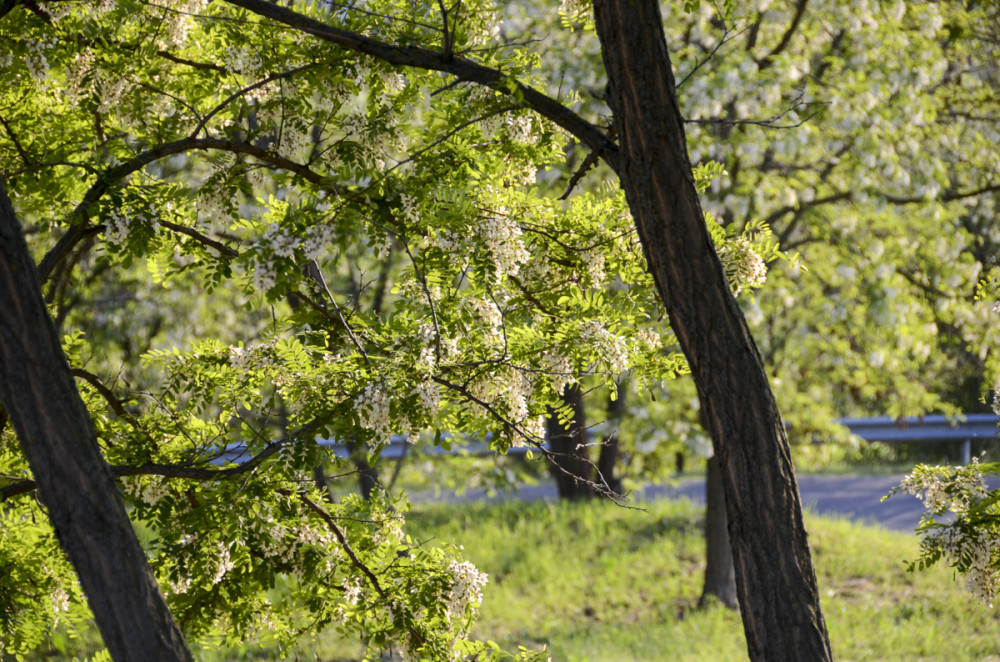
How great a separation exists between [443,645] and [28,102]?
3.67 metres

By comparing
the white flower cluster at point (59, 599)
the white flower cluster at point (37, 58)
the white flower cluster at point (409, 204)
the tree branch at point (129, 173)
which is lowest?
the white flower cluster at point (59, 599)

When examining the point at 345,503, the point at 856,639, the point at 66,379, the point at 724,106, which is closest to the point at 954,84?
the point at 724,106

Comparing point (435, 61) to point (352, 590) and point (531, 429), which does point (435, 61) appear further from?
point (352, 590)

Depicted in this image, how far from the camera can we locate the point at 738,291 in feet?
13.5

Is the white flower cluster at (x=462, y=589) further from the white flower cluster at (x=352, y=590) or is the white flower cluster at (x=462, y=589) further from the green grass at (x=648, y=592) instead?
the green grass at (x=648, y=592)

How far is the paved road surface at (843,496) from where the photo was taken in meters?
12.3

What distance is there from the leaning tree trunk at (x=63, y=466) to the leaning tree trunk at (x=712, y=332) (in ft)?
7.30

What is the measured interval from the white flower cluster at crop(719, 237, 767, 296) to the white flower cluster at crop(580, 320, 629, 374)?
0.57m

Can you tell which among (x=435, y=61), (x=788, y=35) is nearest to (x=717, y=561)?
(x=788, y=35)

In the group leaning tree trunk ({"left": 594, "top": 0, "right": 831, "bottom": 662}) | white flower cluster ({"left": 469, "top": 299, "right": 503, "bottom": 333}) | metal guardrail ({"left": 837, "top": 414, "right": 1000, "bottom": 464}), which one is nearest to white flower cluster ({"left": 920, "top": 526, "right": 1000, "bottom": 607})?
leaning tree trunk ({"left": 594, "top": 0, "right": 831, "bottom": 662})

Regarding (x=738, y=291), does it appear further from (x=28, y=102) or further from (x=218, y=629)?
(x=28, y=102)

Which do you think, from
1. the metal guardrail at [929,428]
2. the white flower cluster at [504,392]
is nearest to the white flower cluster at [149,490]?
the white flower cluster at [504,392]

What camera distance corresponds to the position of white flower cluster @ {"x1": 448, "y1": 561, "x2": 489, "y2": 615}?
443 cm

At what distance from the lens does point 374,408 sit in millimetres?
3660
